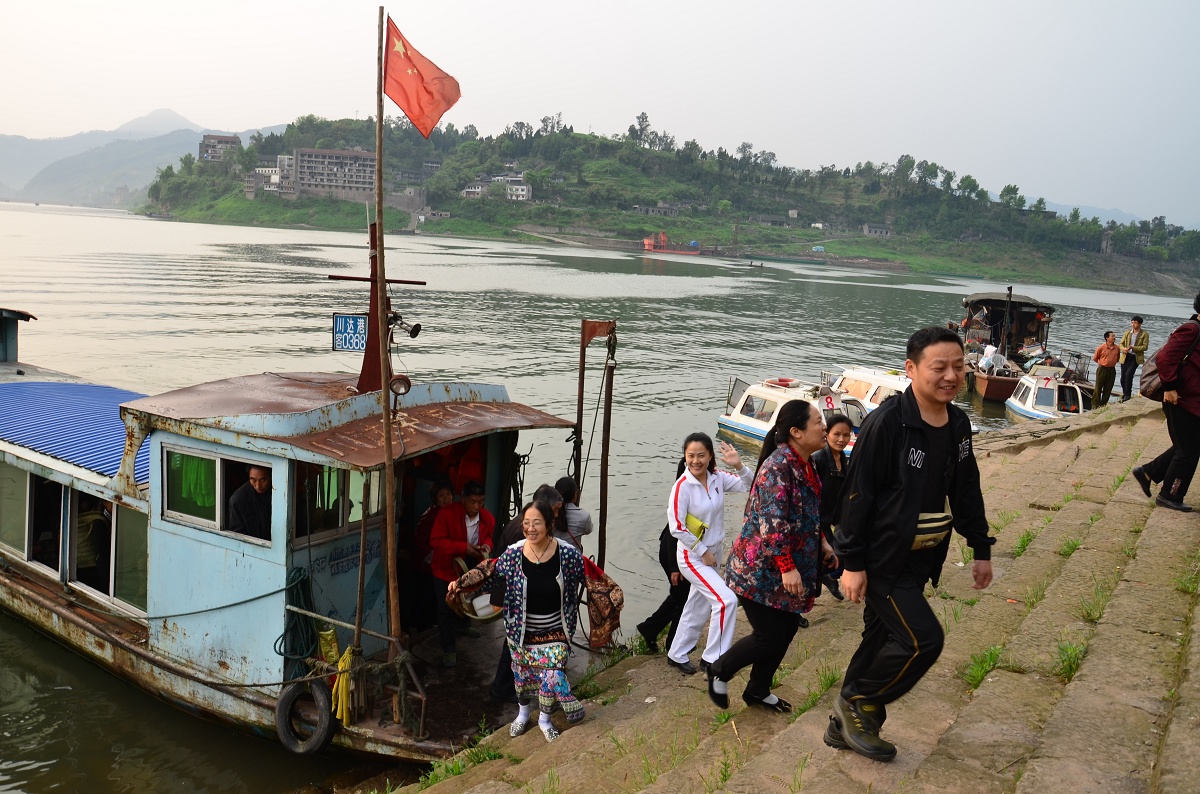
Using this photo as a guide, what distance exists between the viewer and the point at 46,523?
30.8 feet

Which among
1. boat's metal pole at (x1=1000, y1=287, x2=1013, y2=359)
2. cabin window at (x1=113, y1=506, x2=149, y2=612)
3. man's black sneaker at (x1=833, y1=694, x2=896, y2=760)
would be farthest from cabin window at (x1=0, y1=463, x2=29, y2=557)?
boat's metal pole at (x1=1000, y1=287, x2=1013, y2=359)

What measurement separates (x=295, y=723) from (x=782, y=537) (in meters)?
4.31

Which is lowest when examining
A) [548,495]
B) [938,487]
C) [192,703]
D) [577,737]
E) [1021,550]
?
[192,703]

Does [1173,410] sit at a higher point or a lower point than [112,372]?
higher

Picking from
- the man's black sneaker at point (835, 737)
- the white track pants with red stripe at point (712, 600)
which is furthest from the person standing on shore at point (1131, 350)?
the man's black sneaker at point (835, 737)

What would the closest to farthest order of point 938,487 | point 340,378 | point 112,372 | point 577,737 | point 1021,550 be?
point 938,487 → point 577,737 → point 1021,550 → point 340,378 → point 112,372

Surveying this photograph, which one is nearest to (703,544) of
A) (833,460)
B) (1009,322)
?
(833,460)

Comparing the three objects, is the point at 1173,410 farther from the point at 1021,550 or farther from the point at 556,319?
the point at 556,319

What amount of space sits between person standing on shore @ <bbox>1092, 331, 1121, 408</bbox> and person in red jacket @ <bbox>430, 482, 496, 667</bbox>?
1902 centimetres

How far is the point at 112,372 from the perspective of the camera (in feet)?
86.3

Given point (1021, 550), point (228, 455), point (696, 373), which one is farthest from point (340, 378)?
point (696, 373)

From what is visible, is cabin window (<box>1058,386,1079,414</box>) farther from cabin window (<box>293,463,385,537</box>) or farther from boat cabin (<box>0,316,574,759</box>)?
cabin window (<box>293,463,385,537</box>)

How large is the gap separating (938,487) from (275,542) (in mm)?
4577

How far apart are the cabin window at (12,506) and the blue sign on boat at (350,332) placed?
387cm
